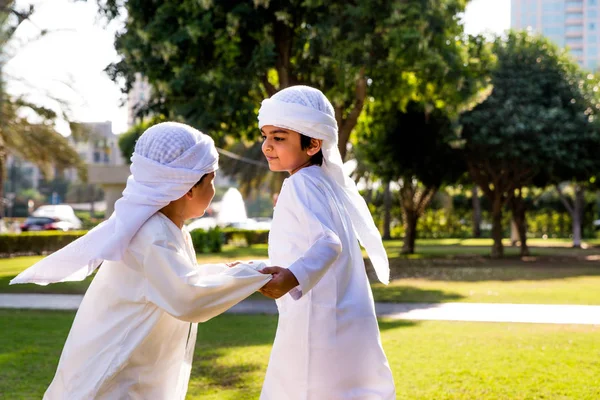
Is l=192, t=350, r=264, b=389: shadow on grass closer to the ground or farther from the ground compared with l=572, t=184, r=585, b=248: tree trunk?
closer to the ground

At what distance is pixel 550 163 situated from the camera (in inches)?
1010

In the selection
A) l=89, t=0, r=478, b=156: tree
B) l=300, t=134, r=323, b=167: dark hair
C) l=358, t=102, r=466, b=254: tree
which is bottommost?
l=300, t=134, r=323, b=167: dark hair

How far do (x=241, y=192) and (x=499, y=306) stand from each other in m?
45.2

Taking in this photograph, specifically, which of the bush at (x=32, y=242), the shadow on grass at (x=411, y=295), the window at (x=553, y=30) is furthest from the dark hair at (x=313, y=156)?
the window at (x=553, y=30)

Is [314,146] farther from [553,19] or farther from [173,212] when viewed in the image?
[553,19]

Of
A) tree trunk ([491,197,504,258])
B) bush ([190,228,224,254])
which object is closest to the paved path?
tree trunk ([491,197,504,258])

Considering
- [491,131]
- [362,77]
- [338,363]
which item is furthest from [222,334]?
[491,131]

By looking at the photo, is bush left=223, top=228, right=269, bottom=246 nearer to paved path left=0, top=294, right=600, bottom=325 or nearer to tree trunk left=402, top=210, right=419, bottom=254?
tree trunk left=402, top=210, right=419, bottom=254

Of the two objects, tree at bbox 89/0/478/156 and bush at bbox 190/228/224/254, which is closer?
tree at bbox 89/0/478/156

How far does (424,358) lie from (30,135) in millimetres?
24535

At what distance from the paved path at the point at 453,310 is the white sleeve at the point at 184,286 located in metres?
8.97

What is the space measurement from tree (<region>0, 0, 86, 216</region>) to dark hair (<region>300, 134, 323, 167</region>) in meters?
24.4

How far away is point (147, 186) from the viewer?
305 centimetres

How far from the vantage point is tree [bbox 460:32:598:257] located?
25500 millimetres
